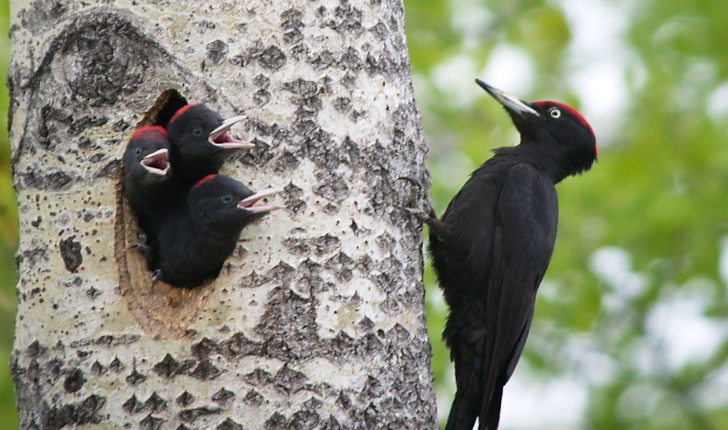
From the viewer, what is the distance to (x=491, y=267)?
4.03m

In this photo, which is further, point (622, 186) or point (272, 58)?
point (622, 186)

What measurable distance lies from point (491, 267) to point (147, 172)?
1939mm

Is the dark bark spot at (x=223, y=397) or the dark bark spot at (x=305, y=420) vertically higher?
the dark bark spot at (x=305, y=420)

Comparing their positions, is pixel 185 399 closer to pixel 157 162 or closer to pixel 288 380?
pixel 288 380

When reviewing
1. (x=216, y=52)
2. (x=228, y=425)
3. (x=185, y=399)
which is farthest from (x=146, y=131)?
(x=228, y=425)

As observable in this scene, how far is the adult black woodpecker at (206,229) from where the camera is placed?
268 centimetres

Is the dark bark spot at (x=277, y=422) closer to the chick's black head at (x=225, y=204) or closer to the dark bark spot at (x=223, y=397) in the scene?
the dark bark spot at (x=223, y=397)

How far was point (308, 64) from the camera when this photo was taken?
2875 mm

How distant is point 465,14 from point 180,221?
4.45 meters

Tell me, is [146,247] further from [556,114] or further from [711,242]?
[711,242]

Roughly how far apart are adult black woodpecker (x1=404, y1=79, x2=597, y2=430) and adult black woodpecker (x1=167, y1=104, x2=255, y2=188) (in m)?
1.20

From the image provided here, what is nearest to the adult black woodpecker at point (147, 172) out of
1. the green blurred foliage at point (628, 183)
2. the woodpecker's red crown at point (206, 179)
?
the woodpecker's red crown at point (206, 179)

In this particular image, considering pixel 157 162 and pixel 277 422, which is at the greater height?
pixel 157 162

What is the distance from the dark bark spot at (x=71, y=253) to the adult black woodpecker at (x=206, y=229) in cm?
27
